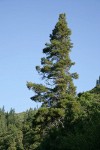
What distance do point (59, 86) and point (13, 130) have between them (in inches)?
3572

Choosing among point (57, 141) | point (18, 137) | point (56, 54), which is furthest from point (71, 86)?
point (18, 137)

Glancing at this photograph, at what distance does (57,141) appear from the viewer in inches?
1371

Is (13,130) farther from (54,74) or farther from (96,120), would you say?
(96,120)

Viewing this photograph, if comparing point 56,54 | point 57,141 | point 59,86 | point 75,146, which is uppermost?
point 56,54

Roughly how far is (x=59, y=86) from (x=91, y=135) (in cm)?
1831

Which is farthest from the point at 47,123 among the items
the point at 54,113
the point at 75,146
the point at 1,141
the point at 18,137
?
the point at 1,141

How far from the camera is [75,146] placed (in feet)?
82.9

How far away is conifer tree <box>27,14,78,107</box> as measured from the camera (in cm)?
4203

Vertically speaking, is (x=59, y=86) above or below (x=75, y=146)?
above

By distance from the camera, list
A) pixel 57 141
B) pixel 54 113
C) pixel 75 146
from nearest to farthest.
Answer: pixel 75 146 → pixel 57 141 → pixel 54 113

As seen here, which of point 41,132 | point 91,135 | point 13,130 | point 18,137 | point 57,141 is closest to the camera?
point 91,135

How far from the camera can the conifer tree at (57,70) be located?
1655 inches

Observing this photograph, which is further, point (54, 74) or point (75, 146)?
point (54, 74)

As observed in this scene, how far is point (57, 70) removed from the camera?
142 feet
